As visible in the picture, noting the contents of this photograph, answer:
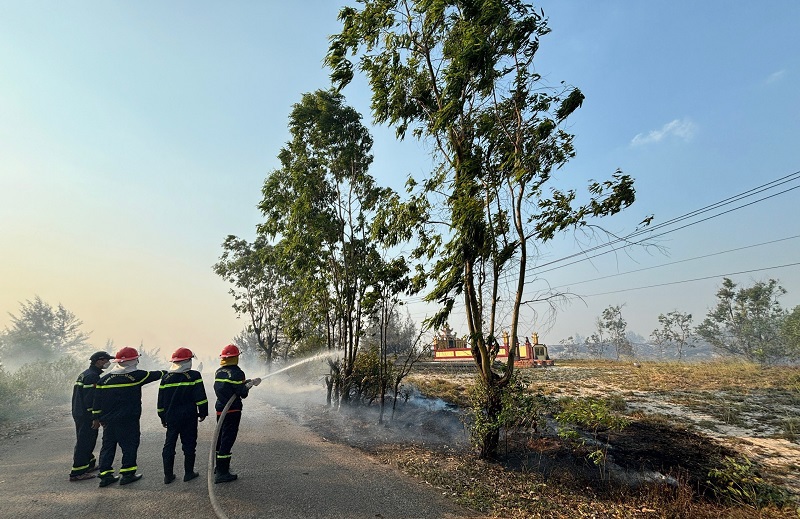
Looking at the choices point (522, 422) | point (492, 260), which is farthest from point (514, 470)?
point (492, 260)

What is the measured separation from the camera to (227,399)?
18.8 ft

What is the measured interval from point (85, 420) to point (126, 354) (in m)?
1.27

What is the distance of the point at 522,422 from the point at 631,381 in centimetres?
1444

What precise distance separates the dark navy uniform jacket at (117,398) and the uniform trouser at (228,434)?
4.13 ft

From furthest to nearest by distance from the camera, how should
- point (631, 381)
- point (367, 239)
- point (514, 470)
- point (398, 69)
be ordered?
point (631, 381), point (367, 239), point (398, 69), point (514, 470)

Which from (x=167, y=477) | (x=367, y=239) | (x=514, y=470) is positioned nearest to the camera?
(x=167, y=477)

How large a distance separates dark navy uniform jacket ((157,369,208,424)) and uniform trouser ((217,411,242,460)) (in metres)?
0.35

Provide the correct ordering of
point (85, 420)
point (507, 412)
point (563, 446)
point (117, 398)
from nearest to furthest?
point (117, 398) → point (85, 420) → point (507, 412) → point (563, 446)

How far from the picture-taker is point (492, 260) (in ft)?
23.4

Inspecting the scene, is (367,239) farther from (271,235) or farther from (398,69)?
(398,69)

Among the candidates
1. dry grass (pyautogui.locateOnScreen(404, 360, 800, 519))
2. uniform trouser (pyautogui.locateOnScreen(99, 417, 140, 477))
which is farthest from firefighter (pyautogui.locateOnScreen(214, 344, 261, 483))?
dry grass (pyautogui.locateOnScreen(404, 360, 800, 519))

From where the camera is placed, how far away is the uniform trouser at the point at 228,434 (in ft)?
17.8

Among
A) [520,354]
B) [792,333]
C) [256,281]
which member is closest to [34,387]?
[256,281]

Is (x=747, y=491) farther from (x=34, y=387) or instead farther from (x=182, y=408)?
(x=34, y=387)
